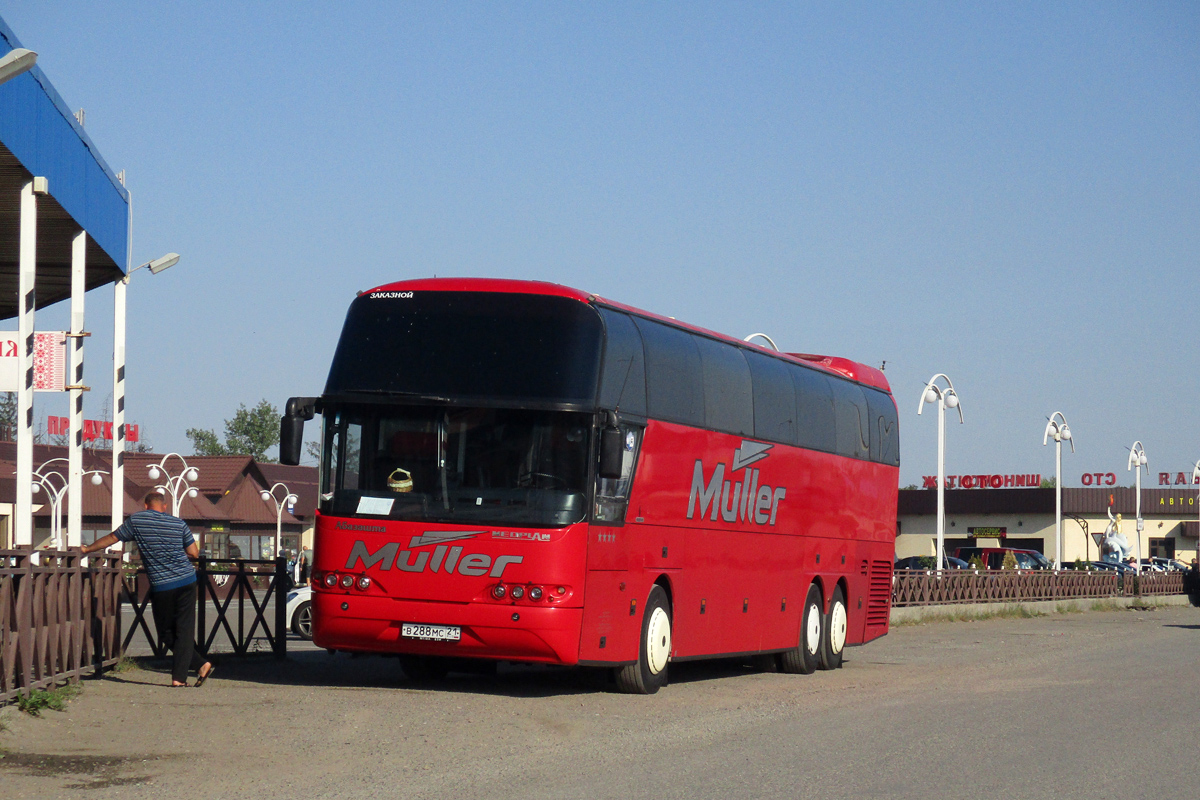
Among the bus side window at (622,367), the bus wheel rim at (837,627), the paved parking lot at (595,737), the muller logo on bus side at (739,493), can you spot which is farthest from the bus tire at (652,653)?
the bus wheel rim at (837,627)

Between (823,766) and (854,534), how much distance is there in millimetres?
11344

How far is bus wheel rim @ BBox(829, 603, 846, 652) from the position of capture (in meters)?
19.8

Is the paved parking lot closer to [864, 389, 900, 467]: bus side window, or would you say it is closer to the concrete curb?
[864, 389, 900, 467]: bus side window

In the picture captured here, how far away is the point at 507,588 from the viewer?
43.5 feet

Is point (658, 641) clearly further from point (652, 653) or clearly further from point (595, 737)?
point (595, 737)

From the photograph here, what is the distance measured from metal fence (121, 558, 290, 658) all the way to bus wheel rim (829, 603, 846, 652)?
7089mm

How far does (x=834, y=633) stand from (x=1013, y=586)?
79.9 feet

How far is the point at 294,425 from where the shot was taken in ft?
44.7

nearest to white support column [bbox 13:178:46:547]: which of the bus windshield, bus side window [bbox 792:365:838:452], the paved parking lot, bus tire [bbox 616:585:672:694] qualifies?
the paved parking lot

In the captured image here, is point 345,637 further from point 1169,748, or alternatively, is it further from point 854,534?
point 854,534

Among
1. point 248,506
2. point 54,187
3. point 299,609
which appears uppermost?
point 54,187

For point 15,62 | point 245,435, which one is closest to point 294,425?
point 15,62

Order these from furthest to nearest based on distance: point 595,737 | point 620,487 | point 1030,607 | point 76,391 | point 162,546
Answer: point 1030,607 < point 76,391 < point 620,487 < point 162,546 < point 595,737

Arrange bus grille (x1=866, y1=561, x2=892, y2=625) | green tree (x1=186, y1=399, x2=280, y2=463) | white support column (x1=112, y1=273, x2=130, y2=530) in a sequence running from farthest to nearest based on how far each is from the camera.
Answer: green tree (x1=186, y1=399, x2=280, y2=463) → bus grille (x1=866, y1=561, x2=892, y2=625) → white support column (x1=112, y1=273, x2=130, y2=530)
